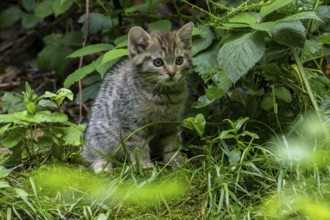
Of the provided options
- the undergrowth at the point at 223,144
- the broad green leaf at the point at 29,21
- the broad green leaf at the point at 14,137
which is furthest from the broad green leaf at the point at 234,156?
the broad green leaf at the point at 29,21

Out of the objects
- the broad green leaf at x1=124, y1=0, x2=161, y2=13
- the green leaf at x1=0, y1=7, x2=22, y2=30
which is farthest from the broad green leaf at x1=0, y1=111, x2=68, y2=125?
the green leaf at x1=0, y1=7, x2=22, y2=30

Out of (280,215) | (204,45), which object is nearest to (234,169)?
(280,215)

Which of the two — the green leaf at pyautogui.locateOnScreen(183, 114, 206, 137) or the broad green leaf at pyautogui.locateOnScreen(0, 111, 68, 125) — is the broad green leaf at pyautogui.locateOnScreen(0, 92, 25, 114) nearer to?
the broad green leaf at pyautogui.locateOnScreen(0, 111, 68, 125)

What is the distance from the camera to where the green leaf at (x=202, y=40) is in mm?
4465

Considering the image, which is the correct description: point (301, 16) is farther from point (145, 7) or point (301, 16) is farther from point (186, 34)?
point (145, 7)

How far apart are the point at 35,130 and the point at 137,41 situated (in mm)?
966

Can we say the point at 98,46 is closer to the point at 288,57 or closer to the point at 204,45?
the point at 204,45

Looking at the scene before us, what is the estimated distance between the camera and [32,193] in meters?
3.94

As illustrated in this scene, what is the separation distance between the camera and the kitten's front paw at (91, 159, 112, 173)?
173 inches

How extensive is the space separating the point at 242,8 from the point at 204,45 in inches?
21.4

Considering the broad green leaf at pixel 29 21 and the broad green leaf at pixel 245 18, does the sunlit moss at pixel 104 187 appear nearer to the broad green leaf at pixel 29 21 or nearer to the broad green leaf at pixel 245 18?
the broad green leaf at pixel 245 18

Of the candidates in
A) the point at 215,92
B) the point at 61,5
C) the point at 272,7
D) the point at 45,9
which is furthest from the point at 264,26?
the point at 45,9

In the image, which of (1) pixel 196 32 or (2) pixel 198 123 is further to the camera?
(1) pixel 196 32

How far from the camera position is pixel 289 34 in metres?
4.08
